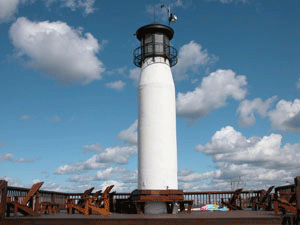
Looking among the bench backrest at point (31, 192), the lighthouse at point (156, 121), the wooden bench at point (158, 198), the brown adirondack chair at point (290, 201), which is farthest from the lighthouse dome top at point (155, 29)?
the brown adirondack chair at point (290, 201)

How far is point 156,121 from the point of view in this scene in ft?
50.9

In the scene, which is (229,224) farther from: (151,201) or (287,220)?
(151,201)


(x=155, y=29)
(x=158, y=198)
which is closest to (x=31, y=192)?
(x=158, y=198)

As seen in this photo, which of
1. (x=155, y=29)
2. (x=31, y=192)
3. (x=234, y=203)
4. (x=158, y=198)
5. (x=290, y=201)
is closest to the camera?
(x=290, y=201)

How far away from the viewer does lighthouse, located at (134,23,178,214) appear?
15.2m

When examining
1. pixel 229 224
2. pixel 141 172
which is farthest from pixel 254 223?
pixel 141 172

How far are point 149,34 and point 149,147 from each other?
5.66 m

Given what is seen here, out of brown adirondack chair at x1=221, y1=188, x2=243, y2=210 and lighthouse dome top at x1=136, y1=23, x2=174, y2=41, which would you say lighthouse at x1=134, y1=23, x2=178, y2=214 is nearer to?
lighthouse dome top at x1=136, y1=23, x2=174, y2=41

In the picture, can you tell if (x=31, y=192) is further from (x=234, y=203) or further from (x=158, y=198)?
(x=234, y=203)

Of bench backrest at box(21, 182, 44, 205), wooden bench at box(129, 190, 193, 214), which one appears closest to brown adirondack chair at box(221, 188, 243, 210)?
wooden bench at box(129, 190, 193, 214)

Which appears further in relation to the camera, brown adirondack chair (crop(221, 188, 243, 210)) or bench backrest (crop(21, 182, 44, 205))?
brown adirondack chair (crop(221, 188, 243, 210))

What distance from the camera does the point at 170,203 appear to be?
49.8ft

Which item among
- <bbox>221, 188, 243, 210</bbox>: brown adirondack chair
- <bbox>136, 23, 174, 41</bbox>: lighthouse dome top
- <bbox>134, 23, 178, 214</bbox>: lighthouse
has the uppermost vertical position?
<bbox>136, 23, 174, 41</bbox>: lighthouse dome top

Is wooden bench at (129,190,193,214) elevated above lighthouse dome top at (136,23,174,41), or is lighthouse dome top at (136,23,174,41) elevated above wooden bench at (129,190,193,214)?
lighthouse dome top at (136,23,174,41)
